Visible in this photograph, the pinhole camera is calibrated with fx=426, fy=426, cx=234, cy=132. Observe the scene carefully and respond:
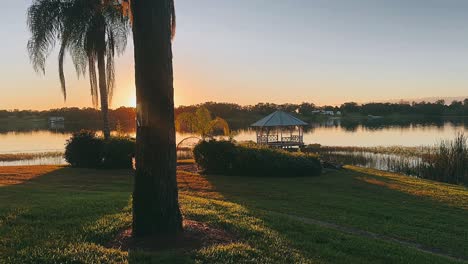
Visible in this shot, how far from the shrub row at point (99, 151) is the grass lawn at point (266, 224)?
4.11m

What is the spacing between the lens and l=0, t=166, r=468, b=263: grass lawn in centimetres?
543

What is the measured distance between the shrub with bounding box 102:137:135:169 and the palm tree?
107 cm

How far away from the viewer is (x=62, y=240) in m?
5.82

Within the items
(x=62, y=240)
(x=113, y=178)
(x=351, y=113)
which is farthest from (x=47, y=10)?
(x=351, y=113)

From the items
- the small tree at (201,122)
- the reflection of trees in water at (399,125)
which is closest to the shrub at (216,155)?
the small tree at (201,122)

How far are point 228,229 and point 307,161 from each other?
12265mm

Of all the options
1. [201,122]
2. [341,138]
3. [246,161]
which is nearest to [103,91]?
[201,122]

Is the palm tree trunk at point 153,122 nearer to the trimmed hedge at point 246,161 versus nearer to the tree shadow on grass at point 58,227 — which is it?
the tree shadow on grass at point 58,227

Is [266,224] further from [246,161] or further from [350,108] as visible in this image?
[350,108]

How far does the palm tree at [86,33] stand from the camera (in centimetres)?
1870

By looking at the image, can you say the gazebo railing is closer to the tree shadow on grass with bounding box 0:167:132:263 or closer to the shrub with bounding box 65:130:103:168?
the shrub with bounding box 65:130:103:168

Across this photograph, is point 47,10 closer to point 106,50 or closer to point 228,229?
point 106,50

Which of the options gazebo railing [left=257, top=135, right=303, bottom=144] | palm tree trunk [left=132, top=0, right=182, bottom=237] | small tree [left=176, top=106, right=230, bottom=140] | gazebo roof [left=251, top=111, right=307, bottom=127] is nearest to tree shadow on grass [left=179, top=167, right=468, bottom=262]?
palm tree trunk [left=132, top=0, right=182, bottom=237]

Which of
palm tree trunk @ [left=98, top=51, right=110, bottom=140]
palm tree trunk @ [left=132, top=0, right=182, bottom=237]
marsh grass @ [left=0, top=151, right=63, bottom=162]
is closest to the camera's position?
palm tree trunk @ [left=132, top=0, right=182, bottom=237]
